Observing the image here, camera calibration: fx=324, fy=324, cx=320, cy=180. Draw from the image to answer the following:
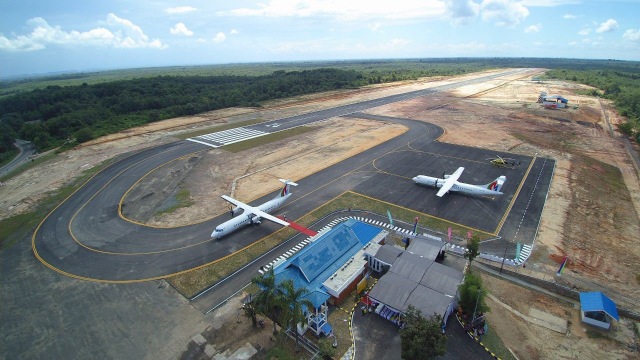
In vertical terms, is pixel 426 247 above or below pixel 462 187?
below

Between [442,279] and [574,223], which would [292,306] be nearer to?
[442,279]

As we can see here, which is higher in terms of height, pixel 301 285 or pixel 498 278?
pixel 301 285

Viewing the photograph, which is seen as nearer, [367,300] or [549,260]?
[367,300]

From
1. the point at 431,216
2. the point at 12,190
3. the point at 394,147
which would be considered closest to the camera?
the point at 431,216

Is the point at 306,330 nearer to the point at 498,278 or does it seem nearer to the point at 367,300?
the point at 367,300

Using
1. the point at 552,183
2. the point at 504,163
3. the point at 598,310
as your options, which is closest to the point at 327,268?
the point at 598,310

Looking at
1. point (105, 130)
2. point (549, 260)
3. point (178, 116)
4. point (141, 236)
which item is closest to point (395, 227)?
point (549, 260)
